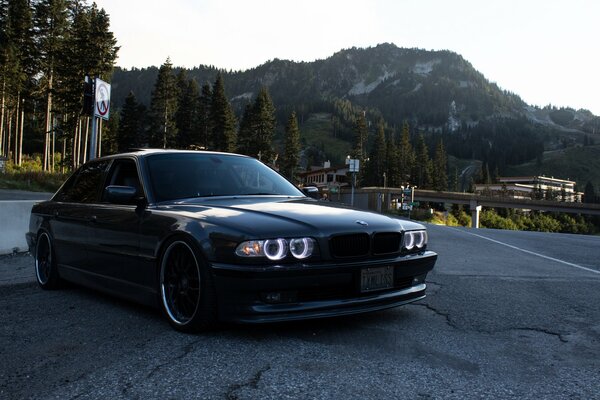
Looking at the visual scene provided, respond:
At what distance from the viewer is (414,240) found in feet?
14.3

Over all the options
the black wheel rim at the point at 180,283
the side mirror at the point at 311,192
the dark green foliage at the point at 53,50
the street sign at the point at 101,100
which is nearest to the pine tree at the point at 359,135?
the dark green foliage at the point at 53,50

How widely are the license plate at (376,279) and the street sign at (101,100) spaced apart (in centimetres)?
864

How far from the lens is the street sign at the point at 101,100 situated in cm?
1087

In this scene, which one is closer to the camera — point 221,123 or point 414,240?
point 414,240

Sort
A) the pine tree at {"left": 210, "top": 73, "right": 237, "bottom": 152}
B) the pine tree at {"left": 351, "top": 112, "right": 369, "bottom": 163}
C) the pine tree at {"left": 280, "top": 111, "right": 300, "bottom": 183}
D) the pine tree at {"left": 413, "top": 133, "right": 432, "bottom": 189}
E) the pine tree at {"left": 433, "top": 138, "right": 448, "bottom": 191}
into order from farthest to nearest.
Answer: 1. the pine tree at {"left": 433, "top": 138, "right": 448, "bottom": 191}
2. the pine tree at {"left": 413, "top": 133, "right": 432, "bottom": 189}
3. the pine tree at {"left": 351, "top": 112, "right": 369, "bottom": 163}
4. the pine tree at {"left": 280, "top": 111, "right": 300, "bottom": 183}
5. the pine tree at {"left": 210, "top": 73, "right": 237, "bottom": 152}

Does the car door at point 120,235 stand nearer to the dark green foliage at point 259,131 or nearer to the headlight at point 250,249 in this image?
the headlight at point 250,249

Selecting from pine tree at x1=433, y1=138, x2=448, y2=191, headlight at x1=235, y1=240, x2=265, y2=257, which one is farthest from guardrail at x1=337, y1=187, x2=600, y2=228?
headlight at x1=235, y1=240, x2=265, y2=257

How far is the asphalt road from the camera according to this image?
9.10 ft

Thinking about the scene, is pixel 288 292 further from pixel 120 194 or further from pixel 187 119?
pixel 187 119

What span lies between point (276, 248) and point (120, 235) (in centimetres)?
174

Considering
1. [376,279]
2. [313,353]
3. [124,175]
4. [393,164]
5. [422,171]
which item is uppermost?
[393,164]

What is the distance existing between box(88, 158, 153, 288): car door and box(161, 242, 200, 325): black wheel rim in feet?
0.77

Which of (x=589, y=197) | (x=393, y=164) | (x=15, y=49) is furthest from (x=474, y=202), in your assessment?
(x=589, y=197)

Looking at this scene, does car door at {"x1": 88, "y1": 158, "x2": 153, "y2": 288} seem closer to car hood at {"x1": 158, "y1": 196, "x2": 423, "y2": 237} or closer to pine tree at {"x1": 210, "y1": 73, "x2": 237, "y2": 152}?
car hood at {"x1": 158, "y1": 196, "x2": 423, "y2": 237}
